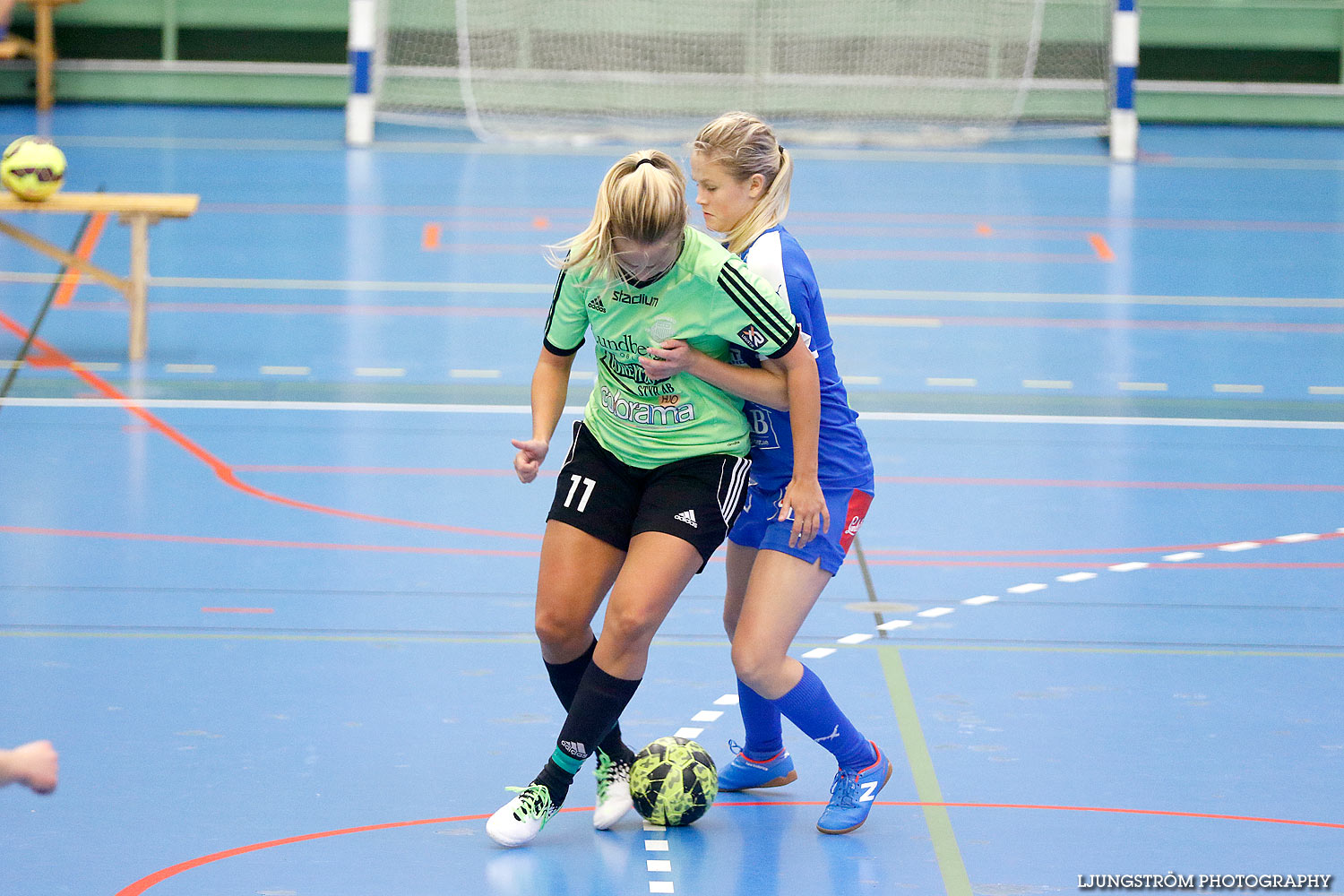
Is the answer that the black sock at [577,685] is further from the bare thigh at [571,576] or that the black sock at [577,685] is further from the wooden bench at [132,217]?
the wooden bench at [132,217]

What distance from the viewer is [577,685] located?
3.88 m

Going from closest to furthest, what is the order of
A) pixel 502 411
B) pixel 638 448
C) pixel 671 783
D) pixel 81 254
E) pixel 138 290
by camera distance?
pixel 638 448
pixel 671 783
pixel 502 411
pixel 138 290
pixel 81 254

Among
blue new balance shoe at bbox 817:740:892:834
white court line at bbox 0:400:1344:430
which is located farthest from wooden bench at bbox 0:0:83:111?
blue new balance shoe at bbox 817:740:892:834

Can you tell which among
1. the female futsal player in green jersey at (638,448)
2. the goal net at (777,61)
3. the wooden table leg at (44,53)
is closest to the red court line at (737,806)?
the female futsal player in green jersey at (638,448)

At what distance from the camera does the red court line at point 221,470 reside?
6.21 m

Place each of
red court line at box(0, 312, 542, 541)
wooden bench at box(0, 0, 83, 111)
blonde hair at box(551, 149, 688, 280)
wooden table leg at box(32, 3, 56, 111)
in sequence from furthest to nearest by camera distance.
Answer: wooden table leg at box(32, 3, 56, 111)
wooden bench at box(0, 0, 83, 111)
red court line at box(0, 312, 542, 541)
blonde hair at box(551, 149, 688, 280)

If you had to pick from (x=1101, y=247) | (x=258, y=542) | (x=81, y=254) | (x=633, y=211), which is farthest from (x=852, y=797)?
(x=1101, y=247)

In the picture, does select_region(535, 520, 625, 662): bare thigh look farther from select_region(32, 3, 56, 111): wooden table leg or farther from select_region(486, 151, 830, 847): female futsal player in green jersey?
select_region(32, 3, 56, 111): wooden table leg

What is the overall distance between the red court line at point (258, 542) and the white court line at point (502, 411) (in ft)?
5.89

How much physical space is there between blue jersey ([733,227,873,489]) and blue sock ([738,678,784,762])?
575mm

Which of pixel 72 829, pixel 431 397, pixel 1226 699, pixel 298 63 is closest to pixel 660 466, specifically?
pixel 72 829

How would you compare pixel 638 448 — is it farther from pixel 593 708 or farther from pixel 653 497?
pixel 593 708

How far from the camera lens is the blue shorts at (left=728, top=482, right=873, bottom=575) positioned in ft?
12.3

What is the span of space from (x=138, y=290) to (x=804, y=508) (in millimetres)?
5836
